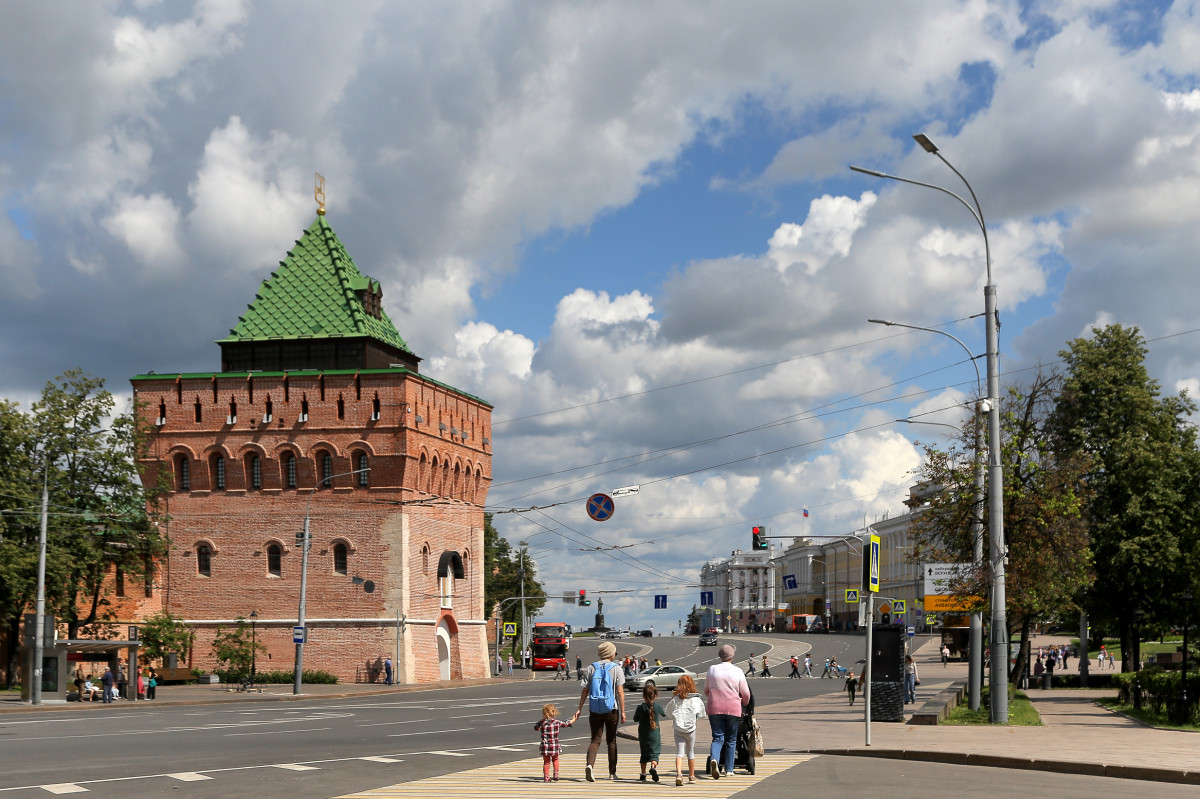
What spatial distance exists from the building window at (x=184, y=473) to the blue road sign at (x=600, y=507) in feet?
92.5

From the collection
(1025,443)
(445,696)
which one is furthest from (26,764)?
(445,696)

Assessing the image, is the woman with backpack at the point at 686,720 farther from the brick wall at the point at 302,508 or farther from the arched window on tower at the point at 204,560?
the arched window on tower at the point at 204,560

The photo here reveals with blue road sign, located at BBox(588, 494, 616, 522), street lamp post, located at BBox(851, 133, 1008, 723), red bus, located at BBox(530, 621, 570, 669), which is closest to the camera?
street lamp post, located at BBox(851, 133, 1008, 723)

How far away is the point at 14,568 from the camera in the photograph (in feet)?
163

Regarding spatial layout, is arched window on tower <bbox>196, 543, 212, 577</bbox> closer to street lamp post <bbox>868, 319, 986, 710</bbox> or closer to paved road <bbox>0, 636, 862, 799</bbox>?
paved road <bbox>0, 636, 862, 799</bbox>

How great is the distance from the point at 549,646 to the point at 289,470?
28060 mm

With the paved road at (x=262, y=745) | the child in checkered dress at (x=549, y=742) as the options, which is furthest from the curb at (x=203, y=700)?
the child in checkered dress at (x=549, y=742)

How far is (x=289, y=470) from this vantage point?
63.2 meters

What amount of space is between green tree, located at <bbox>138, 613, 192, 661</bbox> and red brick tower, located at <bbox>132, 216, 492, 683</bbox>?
5.40 feet

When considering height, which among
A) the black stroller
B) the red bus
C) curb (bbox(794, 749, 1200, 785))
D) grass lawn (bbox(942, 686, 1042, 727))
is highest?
the black stroller

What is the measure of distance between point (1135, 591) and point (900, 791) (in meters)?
36.8

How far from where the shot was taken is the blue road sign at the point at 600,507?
144 feet

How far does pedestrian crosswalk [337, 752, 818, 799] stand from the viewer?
14227mm

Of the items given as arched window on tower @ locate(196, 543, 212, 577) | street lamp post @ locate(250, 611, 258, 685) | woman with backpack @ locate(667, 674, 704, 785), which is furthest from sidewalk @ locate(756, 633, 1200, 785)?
arched window on tower @ locate(196, 543, 212, 577)
